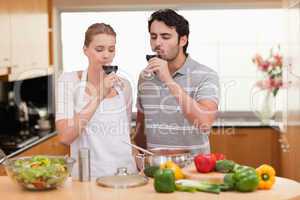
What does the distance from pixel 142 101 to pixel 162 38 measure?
0.27 m

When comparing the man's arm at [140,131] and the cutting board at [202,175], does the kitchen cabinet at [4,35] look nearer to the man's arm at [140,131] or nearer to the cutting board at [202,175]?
the man's arm at [140,131]

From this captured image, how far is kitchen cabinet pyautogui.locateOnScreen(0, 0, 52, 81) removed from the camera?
3.37 m

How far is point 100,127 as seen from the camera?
1996mm

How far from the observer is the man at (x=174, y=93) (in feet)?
6.72

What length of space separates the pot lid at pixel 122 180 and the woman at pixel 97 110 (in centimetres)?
12

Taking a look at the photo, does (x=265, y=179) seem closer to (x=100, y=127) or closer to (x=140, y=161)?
(x=140, y=161)

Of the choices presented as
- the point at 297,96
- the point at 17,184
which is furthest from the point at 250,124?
the point at 17,184

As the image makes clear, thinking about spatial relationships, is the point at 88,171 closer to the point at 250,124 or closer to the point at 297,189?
the point at 297,189

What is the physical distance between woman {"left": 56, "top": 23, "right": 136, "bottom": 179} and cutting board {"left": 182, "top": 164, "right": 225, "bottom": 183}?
0.24 meters

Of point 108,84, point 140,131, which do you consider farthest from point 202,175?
point 108,84

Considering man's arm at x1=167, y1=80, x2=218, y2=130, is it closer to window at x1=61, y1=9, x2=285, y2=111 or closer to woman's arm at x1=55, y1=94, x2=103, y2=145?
woman's arm at x1=55, y1=94, x2=103, y2=145

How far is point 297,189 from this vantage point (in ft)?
5.90

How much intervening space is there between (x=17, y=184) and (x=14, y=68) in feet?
5.94

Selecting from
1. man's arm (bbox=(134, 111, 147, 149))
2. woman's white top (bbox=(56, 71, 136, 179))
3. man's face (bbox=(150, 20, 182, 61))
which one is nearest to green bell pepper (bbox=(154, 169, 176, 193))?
woman's white top (bbox=(56, 71, 136, 179))
